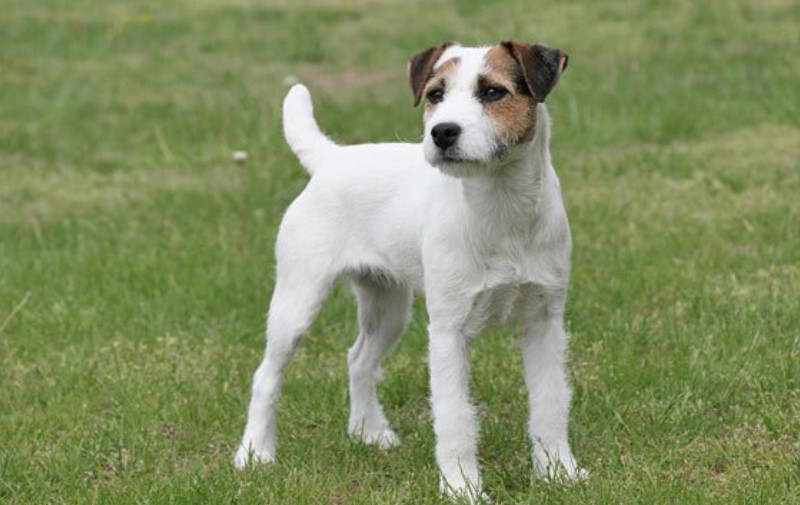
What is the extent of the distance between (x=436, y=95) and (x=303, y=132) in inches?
55.6

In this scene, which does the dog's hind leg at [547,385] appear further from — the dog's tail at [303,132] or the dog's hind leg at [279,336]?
the dog's tail at [303,132]

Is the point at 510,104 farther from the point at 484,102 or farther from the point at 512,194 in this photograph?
the point at 512,194

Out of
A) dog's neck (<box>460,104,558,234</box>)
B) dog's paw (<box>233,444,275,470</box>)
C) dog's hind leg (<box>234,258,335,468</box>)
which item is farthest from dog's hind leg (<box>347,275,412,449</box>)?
dog's neck (<box>460,104,558,234</box>)

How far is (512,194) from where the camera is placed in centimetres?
561

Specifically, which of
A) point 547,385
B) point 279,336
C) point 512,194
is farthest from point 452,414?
point 279,336

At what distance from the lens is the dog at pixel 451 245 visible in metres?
5.38

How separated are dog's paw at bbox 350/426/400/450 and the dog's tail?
1170mm

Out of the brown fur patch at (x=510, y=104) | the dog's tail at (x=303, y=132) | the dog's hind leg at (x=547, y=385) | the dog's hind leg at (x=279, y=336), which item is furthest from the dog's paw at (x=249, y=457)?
the brown fur patch at (x=510, y=104)

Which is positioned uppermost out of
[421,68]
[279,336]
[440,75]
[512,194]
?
[440,75]

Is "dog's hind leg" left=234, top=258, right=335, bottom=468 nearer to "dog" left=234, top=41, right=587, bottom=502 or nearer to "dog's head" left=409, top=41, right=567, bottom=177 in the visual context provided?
"dog" left=234, top=41, right=587, bottom=502

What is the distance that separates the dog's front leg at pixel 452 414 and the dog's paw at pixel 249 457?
824 mm

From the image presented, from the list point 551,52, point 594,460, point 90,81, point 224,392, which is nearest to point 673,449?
point 594,460

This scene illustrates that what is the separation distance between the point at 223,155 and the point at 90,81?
3.99 m

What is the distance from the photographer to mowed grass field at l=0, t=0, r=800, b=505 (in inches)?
238
